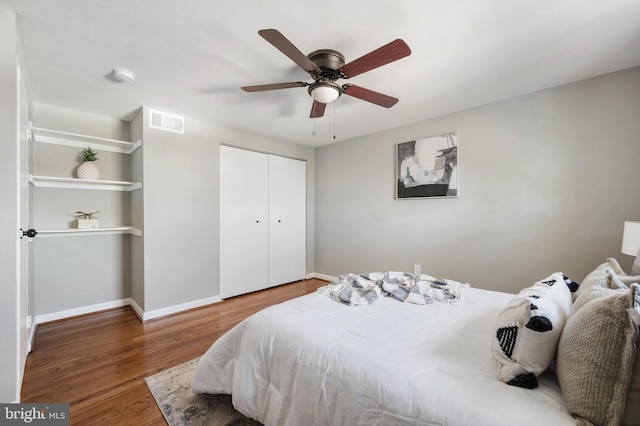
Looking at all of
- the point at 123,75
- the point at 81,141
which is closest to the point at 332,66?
the point at 123,75

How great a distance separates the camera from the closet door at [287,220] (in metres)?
4.16

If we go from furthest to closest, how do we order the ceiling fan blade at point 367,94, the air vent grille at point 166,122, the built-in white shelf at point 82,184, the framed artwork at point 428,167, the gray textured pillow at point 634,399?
the framed artwork at point 428,167
the air vent grille at point 166,122
the built-in white shelf at point 82,184
the ceiling fan blade at point 367,94
the gray textured pillow at point 634,399

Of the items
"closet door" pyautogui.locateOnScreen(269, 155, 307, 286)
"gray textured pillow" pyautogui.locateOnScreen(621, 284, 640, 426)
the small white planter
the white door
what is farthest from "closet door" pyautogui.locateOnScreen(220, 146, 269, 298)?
"gray textured pillow" pyautogui.locateOnScreen(621, 284, 640, 426)

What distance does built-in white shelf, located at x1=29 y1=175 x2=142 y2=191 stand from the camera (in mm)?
2680

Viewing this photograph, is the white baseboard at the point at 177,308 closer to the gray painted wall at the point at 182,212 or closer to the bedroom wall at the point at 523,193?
the gray painted wall at the point at 182,212

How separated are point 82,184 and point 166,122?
118 cm

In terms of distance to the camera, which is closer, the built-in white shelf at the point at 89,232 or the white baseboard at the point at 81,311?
the built-in white shelf at the point at 89,232

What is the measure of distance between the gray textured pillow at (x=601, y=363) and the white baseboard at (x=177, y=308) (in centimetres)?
338

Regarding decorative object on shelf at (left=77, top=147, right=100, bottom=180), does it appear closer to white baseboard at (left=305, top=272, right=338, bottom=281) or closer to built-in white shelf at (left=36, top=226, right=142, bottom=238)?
built-in white shelf at (left=36, top=226, right=142, bottom=238)

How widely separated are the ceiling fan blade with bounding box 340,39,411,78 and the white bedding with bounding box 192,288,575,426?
152 cm

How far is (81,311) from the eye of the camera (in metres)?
3.01

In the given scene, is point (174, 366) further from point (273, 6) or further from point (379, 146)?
point (379, 146)

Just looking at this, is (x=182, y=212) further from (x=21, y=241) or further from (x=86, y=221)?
(x=21, y=241)

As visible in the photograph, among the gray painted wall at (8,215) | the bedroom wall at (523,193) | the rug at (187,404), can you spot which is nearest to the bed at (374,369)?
the rug at (187,404)
